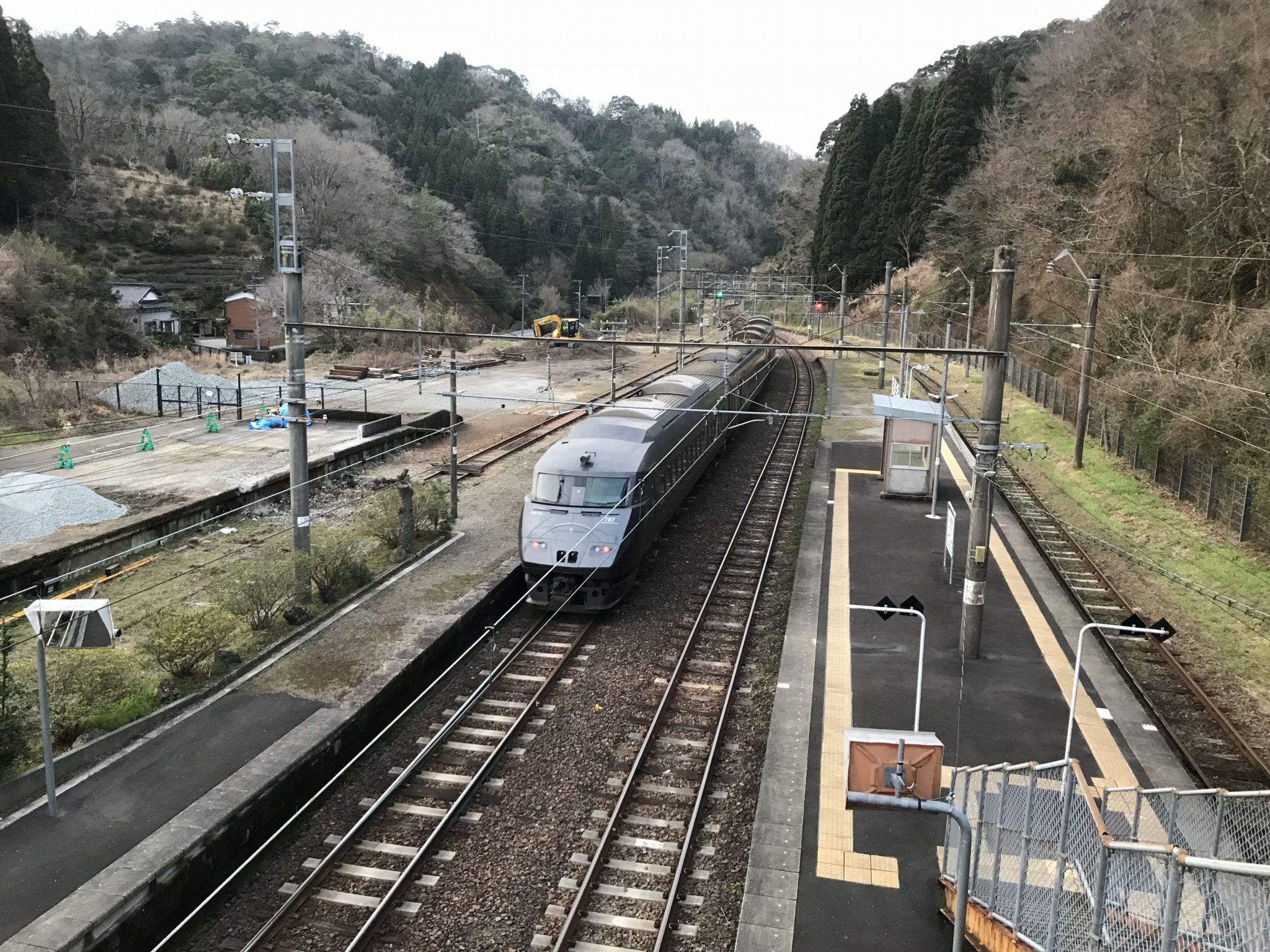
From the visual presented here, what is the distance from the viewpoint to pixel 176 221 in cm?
7119

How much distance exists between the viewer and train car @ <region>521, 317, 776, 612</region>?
15984 mm

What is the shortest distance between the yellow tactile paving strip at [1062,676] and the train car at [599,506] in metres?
6.32

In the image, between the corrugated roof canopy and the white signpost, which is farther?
the corrugated roof canopy

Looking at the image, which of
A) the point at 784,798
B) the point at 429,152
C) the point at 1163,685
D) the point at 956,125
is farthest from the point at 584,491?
the point at 429,152

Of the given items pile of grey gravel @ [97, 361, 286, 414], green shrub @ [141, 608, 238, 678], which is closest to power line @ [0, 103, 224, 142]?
pile of grey gravel @ [97, 361, 286, 414]

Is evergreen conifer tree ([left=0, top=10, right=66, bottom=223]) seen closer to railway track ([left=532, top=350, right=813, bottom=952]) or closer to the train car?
the train car

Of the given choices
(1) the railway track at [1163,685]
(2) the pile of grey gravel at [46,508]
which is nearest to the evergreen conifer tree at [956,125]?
(1) the railway track at [1163,685]

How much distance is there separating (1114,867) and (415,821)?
736cm

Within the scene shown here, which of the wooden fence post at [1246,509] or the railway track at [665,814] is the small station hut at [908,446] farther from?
the railway track at [665,814]

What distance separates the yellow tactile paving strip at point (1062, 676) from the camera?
11156 millimetres

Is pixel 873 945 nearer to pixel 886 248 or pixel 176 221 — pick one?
pixel 886 248

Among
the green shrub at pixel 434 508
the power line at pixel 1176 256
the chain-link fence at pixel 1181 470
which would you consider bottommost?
the green shrub at pixel 434 508

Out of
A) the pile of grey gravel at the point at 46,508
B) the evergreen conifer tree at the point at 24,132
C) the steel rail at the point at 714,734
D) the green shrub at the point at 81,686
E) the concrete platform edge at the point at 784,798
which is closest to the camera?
the concrete platform edge at the point at 784,798

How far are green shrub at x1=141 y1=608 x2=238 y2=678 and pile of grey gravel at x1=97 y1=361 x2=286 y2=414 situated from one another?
24346 millimetres
